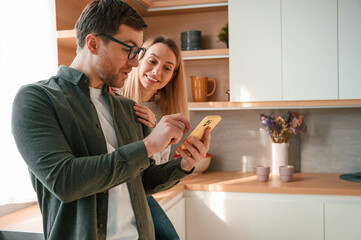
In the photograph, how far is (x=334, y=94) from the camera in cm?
243

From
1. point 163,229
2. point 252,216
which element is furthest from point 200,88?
point 163,229

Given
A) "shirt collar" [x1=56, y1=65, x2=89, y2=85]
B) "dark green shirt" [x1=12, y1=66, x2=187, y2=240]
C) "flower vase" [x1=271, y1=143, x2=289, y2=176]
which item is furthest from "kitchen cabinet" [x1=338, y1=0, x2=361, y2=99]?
"shirt collar" [x1=56, y1=65, x2=89, y2=85]

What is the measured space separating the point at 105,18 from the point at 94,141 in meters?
0.36

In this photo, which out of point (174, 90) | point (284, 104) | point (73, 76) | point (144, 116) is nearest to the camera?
point (73, 76)

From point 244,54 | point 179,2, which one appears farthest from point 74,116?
point 179,2

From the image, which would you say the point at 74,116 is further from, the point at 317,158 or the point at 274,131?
the point at 317,158

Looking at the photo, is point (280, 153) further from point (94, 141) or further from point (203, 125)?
point (94, 141)

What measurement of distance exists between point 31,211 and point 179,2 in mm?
1826

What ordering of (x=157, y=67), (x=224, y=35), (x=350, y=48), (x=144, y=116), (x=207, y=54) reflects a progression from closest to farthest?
(x=144, y=116), (x=157, y=67), (x=350, y=48), (x=207, y=54), (x=224, y=35)

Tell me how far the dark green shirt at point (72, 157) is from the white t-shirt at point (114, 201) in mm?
20

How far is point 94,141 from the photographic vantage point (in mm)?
989

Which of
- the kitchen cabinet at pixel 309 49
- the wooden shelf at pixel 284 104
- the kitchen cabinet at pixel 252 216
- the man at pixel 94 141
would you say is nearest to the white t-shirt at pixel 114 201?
the man at pixel 94 141

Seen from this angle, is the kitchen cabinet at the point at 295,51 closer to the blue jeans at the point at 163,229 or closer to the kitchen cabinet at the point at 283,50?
the kitchen cabinet at the point at 283,50

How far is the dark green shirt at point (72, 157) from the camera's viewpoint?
32.6 inches
